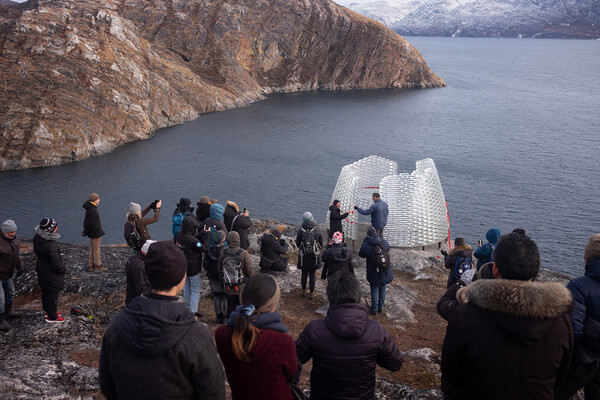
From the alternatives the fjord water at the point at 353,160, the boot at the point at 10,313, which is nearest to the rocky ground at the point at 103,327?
the boot at the point at 10,313

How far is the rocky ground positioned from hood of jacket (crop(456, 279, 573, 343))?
2978 millimetres

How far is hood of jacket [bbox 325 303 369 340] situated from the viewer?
4.39 meters

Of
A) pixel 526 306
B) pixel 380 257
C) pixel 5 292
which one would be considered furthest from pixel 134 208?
pixel 526 306

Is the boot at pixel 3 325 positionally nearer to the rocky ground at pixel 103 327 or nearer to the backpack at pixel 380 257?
the rocky ground at pixel 103 327

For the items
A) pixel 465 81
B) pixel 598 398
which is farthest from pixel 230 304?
pixel 465 81

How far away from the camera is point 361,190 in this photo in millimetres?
23812

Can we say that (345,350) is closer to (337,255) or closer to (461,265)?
(461,265)

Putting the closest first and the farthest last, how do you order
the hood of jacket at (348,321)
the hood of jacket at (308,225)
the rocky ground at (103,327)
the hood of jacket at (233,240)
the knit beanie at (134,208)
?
the hood of jacket at (348,321) → the rocky ground at (103,327) → the hood of jacket at (233,240) → the hood of jacket at (308,225) → the knit beanie at (134,208)

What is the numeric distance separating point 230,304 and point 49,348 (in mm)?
3113

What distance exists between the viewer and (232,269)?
8773mm

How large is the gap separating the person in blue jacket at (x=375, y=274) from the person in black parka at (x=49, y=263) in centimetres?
580

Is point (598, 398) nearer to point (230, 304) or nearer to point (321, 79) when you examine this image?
point (230, 304)

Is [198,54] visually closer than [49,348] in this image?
No

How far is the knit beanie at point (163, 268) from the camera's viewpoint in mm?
3732
